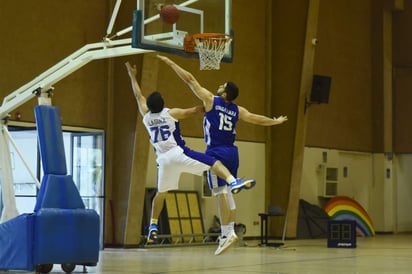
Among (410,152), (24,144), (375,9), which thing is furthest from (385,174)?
(24,144)

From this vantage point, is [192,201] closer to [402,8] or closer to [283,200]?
[283,200]

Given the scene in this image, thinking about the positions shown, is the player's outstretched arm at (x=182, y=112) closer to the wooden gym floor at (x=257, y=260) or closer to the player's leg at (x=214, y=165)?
the player's leg at (x=214, y=165)

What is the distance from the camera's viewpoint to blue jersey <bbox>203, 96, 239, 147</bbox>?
44.9 feet

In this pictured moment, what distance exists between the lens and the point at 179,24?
15891mm

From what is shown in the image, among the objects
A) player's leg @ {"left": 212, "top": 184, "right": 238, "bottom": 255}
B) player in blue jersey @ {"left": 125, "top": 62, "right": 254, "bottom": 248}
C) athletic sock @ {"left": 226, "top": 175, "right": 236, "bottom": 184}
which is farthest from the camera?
player's leg @ {"left": 212, "top": 184, "right": 238, "bottom": 255}

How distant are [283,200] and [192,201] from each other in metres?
4.27

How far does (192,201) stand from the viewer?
26.5 meters

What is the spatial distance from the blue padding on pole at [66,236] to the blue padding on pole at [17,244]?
11 centimetres

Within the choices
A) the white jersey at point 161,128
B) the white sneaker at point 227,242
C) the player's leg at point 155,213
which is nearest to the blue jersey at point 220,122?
the white jersey at point 161,128

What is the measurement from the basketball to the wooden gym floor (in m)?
4.80

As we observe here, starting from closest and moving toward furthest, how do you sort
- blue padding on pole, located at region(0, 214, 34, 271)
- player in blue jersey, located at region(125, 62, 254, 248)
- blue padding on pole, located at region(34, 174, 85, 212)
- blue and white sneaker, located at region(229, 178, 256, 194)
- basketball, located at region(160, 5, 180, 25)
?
blue and white sneaker, located at region(229, 178, 256, 194)
player in blue jersey, located at region(125, 62, 254, 248)
blue padding on pole, located at region(0, 214, 34, 271)
blue padding on pole, located at region(34, 174, 85, 212)
basketball, located at region(160, 5, 180, 25)

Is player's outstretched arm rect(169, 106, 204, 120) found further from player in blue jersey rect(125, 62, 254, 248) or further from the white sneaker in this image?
the white sneaker

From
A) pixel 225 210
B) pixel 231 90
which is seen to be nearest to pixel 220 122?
pixel 231 90

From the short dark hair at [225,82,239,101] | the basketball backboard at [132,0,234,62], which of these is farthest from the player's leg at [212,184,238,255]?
the basketball backboard at [132,0,234,62]
